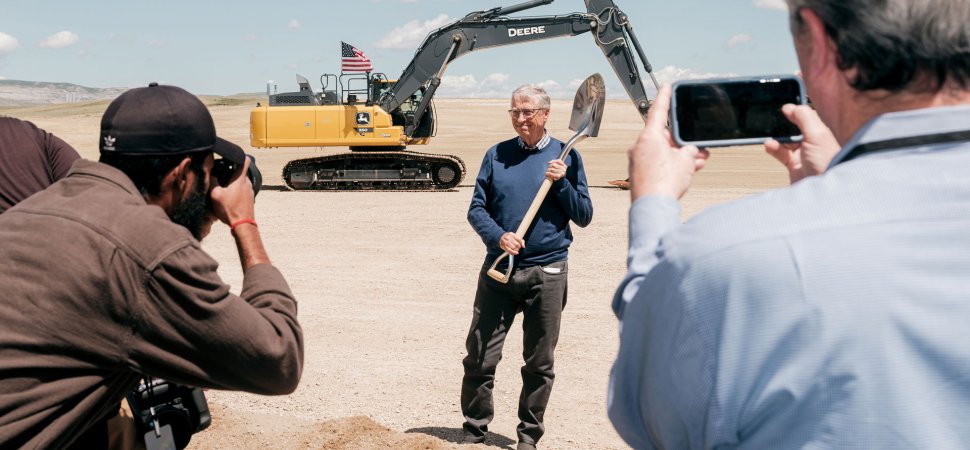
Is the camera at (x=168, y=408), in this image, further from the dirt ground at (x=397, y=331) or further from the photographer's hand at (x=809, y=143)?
the dirt ground at (x=397, y=331)

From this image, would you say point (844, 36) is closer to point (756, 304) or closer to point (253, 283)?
point (756, 304)

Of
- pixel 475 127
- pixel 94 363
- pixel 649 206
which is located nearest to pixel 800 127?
pixel 649 206

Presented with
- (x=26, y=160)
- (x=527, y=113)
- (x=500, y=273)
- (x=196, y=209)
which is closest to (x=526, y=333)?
(x=500, y=273)

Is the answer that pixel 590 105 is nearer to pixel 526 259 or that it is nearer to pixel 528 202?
pixel 528 202

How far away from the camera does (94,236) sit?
2057 millimetres

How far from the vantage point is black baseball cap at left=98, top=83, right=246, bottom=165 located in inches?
89.3

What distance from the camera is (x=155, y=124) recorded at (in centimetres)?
227

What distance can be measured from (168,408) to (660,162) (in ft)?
5.91

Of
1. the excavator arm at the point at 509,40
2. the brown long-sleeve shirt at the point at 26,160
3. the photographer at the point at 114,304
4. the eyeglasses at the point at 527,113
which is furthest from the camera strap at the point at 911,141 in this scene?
the excavator arm at the point at 509,40

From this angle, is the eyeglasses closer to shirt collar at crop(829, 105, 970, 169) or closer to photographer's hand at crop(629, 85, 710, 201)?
photographer's hand at crop(629, 85, 710, 201)

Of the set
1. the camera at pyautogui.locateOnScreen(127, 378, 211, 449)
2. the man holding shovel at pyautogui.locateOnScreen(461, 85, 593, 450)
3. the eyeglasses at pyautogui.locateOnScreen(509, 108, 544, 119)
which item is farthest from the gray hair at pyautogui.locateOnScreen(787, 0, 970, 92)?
the eyeglasses at pyautogui.locateOnScreen(509, 108, 544, 119)

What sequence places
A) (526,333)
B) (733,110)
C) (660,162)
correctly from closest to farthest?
(660,162), (733,110), (526,333)

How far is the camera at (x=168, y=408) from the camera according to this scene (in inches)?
106

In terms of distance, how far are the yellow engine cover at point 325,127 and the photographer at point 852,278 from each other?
20484 mm
